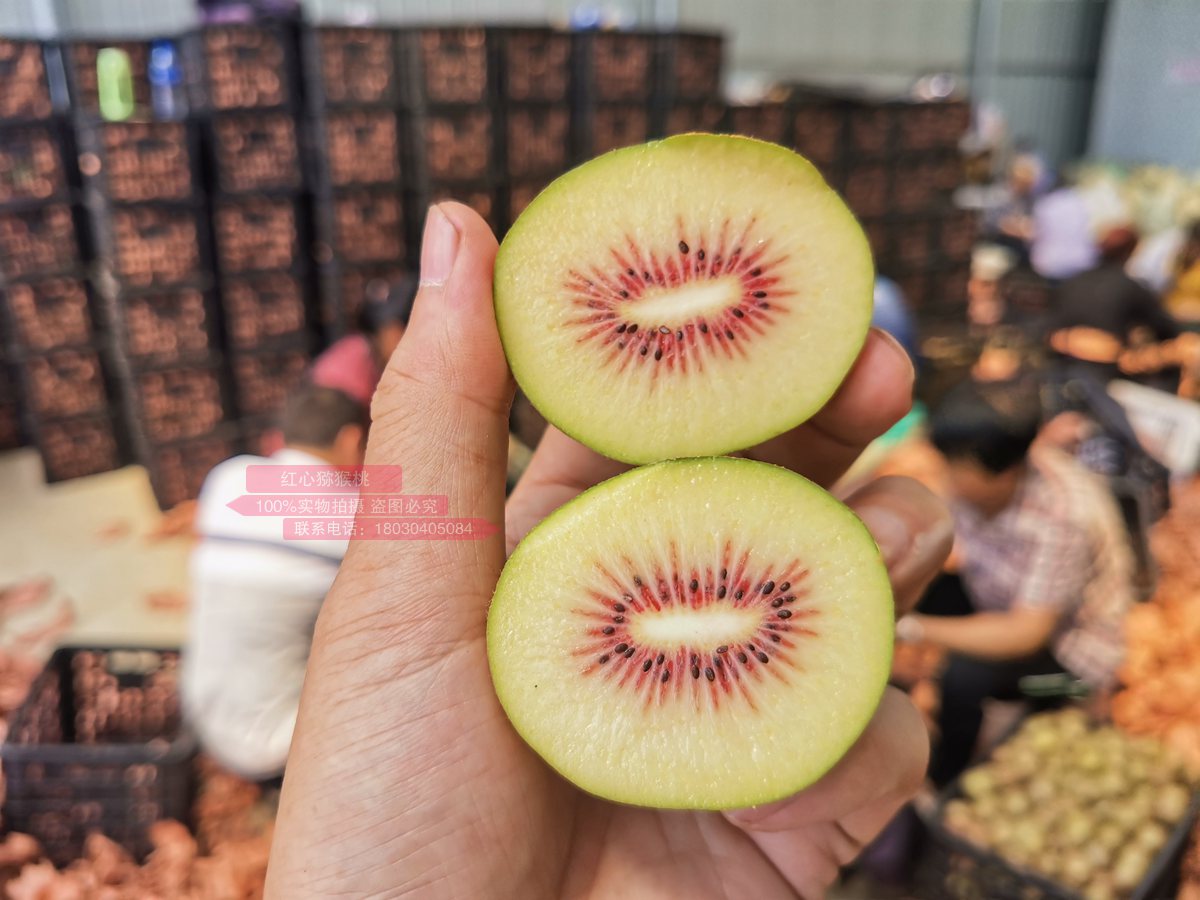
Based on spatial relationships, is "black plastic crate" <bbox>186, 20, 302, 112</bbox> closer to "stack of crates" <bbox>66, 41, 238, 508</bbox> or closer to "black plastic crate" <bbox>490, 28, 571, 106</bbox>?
"stack of crates" <bbox>66, 41, 238, 508</bbox>

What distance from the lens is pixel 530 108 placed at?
3816mm

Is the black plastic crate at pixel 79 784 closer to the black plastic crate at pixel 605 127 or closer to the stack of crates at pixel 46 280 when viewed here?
the stack of crates at pixel 46 280

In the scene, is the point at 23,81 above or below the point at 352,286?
above

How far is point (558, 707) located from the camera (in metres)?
0.80

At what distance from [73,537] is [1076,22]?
1310 cm

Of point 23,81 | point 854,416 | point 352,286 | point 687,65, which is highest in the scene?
point 687,65

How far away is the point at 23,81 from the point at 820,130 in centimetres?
391

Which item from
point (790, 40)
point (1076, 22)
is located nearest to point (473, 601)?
point (790, 40)

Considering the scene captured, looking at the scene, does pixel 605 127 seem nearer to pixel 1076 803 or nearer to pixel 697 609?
pixel 1076 803

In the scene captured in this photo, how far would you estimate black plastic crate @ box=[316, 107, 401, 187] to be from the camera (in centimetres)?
350

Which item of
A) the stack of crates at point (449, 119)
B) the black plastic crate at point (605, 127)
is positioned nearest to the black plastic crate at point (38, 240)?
the stack of crates at point (449, 119)

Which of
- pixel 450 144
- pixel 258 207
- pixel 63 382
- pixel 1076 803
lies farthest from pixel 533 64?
pixel 1076 803

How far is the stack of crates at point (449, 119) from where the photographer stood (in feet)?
11.6

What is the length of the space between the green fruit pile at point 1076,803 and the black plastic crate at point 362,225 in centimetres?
306
